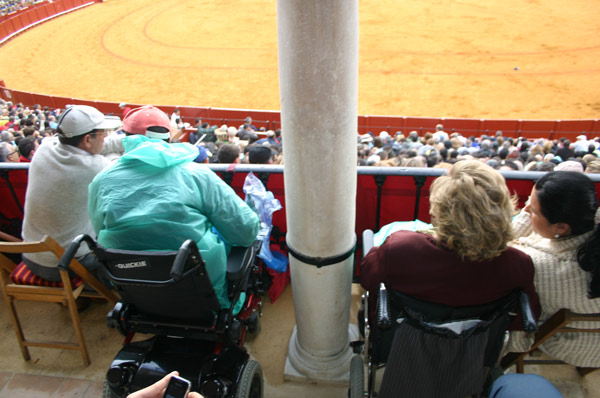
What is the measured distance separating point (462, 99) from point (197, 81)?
9.64 metres

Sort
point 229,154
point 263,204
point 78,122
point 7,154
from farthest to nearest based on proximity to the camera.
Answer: point 7,154 < point 229,154 < point 263,204 < point 78,122

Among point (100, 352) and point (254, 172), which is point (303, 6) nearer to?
point (254, 172)

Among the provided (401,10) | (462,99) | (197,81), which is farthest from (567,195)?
(401,10)

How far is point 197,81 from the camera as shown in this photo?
16.1 metres

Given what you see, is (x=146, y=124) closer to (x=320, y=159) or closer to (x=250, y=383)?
(x=320, y=159)

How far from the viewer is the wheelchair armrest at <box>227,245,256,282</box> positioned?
2.15 meters

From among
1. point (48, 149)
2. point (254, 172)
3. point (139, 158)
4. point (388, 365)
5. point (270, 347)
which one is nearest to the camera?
point (388, 365)

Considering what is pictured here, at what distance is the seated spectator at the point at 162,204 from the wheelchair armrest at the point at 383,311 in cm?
79

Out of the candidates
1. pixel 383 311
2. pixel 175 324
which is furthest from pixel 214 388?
pixel 383 311

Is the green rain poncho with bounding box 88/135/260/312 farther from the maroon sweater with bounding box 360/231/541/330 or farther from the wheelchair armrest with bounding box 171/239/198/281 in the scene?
the maroon sweater with bounding box 360/231/541/330

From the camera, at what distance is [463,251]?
161cm

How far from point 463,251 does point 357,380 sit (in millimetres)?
899

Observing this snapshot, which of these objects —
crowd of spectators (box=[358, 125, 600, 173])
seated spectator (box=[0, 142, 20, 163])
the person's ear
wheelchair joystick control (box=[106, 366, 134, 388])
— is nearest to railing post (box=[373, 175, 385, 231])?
the person's ear

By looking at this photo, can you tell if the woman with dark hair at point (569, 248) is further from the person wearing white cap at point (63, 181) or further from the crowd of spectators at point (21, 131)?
the crowd of spectators at point (21, 131)
